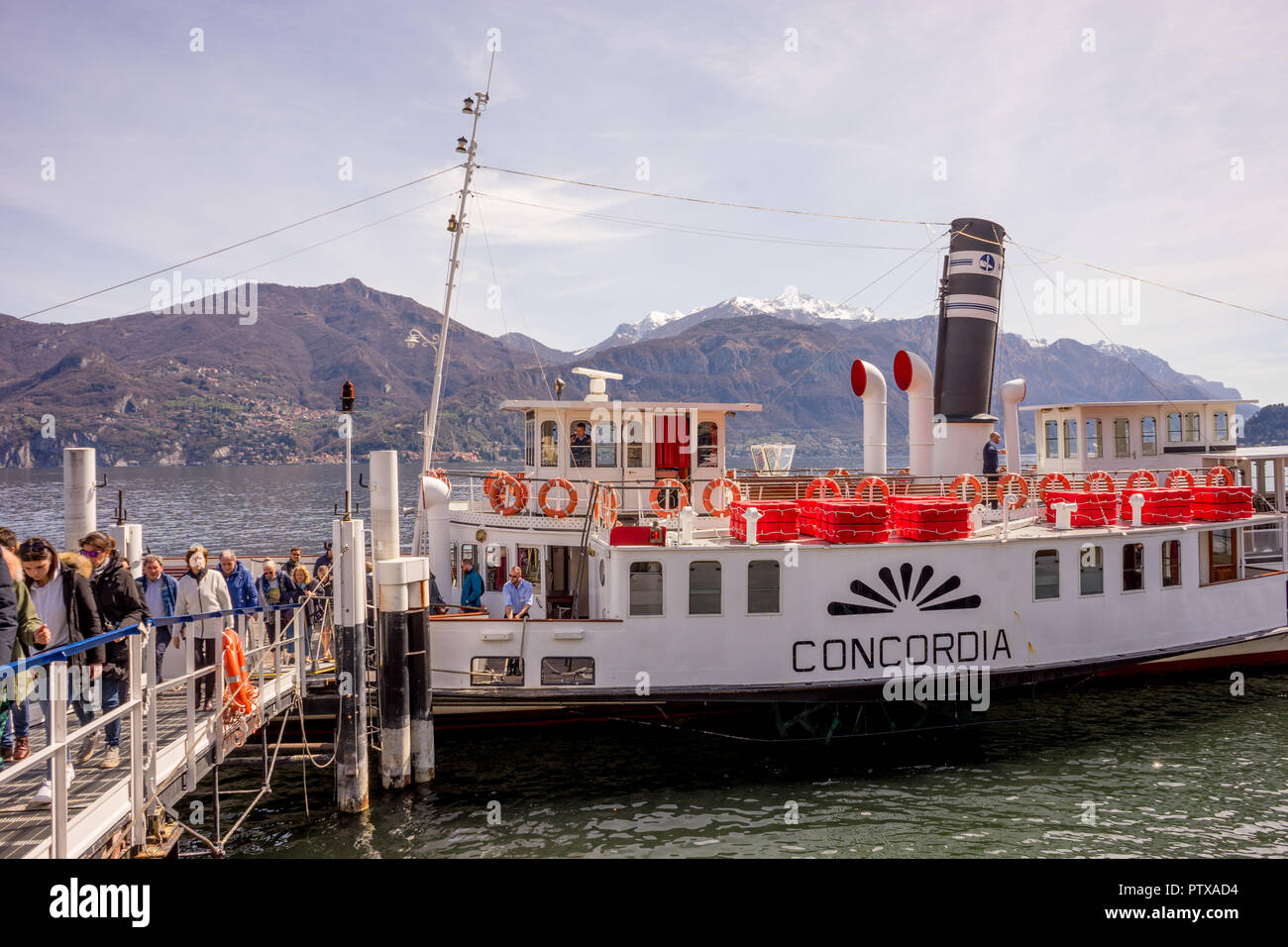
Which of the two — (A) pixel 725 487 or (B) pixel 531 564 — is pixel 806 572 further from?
(B) pixel 531 564

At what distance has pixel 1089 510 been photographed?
16062 millimetres

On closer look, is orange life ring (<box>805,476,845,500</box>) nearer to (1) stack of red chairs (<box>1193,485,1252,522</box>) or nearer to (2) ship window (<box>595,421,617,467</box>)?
(2) ship window (<box>595,421,617,467</box>)

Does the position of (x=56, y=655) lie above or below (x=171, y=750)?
above

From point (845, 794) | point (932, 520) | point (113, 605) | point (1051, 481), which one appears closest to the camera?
point (113, 605)

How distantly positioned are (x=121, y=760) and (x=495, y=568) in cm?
867

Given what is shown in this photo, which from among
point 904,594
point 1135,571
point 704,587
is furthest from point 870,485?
point 1135,571

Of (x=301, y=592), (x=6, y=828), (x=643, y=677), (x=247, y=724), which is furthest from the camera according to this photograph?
(x=301, y=592)

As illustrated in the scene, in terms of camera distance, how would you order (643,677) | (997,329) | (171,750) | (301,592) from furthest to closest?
(997,329) < (301,592) < (643,677) < (171,750)

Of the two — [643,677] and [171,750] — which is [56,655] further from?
[643,677]

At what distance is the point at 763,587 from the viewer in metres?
13.8

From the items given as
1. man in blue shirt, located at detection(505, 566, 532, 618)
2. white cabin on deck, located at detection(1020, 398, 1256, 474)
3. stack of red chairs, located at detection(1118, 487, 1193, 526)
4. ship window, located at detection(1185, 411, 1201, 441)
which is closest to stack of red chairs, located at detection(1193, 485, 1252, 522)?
stack of red chairs, located at detection(1118, 487, 1193, 526)

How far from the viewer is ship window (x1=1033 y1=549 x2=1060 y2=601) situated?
1506 cm

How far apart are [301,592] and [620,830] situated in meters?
7.77
